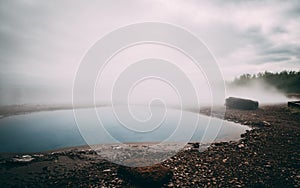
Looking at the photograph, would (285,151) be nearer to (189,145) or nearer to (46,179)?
(189,145)

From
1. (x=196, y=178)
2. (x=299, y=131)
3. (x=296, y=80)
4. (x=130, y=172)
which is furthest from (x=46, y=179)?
(x=296, y=80)

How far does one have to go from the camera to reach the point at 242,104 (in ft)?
117

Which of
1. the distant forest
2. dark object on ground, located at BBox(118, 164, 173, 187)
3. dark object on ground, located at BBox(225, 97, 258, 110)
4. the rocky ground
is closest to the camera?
dark object on ground, located at BBox(118, 164, 173, 187)

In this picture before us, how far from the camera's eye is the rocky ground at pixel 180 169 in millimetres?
9148

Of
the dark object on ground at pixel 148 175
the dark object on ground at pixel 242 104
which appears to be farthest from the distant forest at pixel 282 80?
the dark object on ground at pixel 148 175

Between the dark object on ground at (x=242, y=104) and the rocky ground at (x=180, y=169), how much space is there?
20.5 metres

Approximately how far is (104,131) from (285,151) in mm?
17922

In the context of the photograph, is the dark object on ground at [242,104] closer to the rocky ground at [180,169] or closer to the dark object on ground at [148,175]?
the rocky ground at [180,169]

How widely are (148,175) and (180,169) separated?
245 centimetres

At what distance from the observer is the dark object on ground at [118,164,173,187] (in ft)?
29.0

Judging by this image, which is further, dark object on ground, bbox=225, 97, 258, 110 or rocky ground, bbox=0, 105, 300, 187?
dark object on ground, bbox=225, 97, 258, 110

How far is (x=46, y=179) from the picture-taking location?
9.92 meters

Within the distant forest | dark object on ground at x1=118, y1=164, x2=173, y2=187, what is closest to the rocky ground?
dark object on ground at x1=118, y1=164, x2=173, y2=187

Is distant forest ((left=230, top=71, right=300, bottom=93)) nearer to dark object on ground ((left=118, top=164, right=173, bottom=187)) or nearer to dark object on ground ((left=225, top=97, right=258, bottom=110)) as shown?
dark object on ground ((left=225, top=97, right=258, bottom=110))
